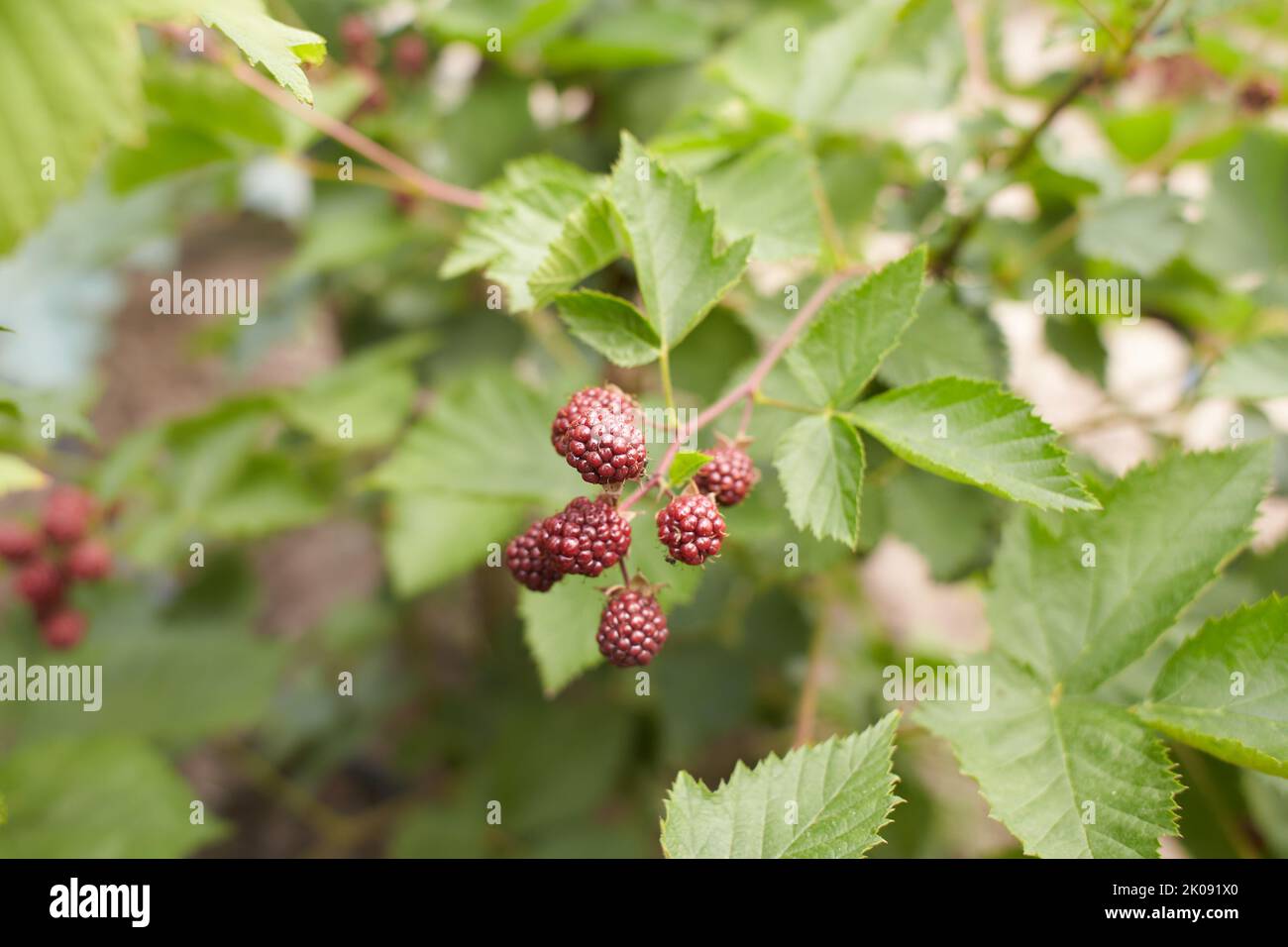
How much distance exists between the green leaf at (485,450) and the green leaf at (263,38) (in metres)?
0.47

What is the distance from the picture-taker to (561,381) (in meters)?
1.26

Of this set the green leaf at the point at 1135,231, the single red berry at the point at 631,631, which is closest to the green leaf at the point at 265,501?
the single red berry at the point at 631,631

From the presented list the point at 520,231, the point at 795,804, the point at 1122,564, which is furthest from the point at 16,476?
the point at 1122,564

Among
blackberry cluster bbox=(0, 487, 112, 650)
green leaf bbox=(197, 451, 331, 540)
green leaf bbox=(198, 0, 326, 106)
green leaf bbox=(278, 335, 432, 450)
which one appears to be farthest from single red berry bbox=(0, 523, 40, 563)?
green leaf bbox=(198, 0, 326, 106)

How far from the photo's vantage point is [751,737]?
1.99m

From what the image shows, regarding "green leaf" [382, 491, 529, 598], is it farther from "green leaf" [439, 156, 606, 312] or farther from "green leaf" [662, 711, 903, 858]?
"green leaf" [662, 711, 903, 858]

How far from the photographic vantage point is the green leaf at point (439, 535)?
1283mm

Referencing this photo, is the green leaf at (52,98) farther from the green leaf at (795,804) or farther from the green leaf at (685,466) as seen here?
the green leaf at (795,804)

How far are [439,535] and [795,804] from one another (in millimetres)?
768

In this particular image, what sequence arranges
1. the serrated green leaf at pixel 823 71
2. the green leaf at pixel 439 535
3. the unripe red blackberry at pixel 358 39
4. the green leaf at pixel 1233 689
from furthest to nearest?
the unripe red blackberry at pixel 358 39, the green leaf at pixel 439 535, the serrated green leaf at pixel 823 71, the green leaf at pixel 1233 689

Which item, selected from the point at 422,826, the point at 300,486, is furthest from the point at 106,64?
the point at 422,826

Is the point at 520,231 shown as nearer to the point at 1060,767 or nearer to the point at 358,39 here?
the point at 1060,767
